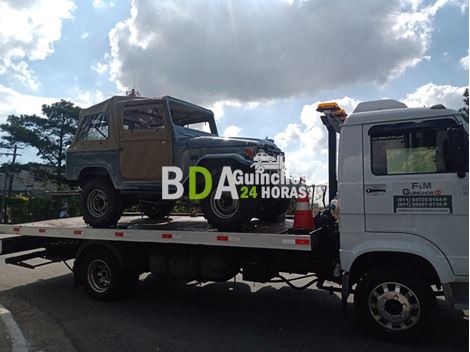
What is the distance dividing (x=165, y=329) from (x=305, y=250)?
6.70 feet

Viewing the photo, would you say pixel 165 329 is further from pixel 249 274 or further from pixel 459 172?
pixel 459 172

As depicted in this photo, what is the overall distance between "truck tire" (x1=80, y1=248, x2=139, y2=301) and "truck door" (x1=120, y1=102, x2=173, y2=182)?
1381 millimetres

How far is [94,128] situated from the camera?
24.4 ft

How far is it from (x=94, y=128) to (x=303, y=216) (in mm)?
4102

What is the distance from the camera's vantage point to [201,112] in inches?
316

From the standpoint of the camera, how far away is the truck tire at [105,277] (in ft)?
21.4

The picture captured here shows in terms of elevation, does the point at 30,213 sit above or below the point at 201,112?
below

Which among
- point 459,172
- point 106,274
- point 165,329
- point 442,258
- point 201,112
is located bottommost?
point 165,329

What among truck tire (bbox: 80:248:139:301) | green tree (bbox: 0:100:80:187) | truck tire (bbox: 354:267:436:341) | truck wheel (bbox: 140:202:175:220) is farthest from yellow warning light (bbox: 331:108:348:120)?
green tree (bbox: 0:100:80:187)

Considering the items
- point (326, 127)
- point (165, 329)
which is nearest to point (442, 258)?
point (326, 127)

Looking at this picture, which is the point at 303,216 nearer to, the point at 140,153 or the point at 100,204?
the point at 140,153

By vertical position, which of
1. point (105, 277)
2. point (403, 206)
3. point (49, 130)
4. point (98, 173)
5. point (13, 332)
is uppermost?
point (49, 130)

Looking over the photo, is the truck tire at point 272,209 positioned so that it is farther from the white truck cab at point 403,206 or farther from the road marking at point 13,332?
the road marking at point 13,332

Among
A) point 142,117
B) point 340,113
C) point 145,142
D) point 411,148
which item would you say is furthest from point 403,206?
point 142,117
